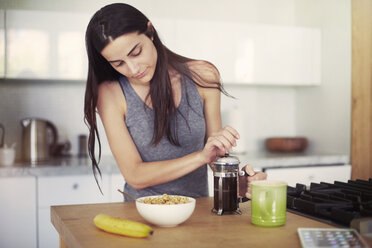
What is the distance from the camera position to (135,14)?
173 centimetres

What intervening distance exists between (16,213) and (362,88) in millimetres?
2330

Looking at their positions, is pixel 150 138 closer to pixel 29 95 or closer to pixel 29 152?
pixel 29 152

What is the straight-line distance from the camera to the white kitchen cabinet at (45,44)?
2.83 meters

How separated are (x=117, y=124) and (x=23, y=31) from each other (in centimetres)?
145

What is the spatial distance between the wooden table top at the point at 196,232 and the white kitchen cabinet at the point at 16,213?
1.33 m

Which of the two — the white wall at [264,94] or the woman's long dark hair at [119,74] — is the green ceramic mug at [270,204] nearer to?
the woman's long dark hair at [119,74]

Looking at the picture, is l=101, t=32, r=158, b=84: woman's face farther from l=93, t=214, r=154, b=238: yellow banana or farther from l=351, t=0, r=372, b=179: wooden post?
l=351, t=0, r=372, b=179: wooden post

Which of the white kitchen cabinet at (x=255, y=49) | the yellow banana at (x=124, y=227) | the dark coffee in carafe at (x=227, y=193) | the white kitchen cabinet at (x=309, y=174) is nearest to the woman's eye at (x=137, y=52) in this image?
the dark coffee in carafe at (x=227, y=193)

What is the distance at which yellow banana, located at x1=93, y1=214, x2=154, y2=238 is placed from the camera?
102cm

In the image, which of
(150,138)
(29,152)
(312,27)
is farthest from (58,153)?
(312,27)

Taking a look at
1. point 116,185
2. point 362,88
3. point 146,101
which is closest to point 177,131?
point 146,101

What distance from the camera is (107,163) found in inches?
110

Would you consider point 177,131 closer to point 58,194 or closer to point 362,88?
point 58,194

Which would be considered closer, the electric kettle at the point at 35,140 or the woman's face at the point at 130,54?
the woman's face at the point at 130,54
